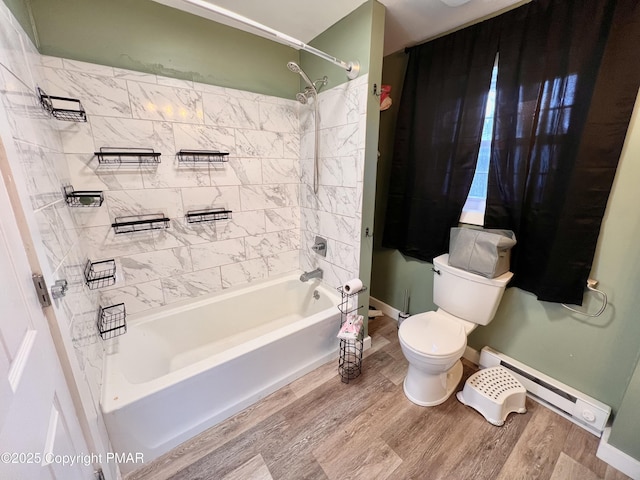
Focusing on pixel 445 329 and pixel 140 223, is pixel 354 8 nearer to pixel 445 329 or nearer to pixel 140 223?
pixel 140 223

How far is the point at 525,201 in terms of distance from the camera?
1516 millimetres

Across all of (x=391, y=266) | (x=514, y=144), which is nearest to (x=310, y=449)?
(x=391, y=266)

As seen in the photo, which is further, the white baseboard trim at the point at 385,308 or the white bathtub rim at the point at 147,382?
the white baseboard trim at the point at 385,308

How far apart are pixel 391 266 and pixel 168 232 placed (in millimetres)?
1878

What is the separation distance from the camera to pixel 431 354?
1440 mm

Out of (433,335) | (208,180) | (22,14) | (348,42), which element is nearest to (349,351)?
(433,335)

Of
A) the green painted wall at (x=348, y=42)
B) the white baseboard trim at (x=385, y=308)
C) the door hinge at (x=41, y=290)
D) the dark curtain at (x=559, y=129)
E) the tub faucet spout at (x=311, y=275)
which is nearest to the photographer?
the door hinge at (x=41, y=290)

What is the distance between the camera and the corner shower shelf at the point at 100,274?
1447 mm

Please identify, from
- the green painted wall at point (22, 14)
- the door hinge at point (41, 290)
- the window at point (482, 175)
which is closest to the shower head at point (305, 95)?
the window at point (482, 175)

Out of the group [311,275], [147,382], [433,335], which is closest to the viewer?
[147,382]

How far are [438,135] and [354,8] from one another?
38.1 inches

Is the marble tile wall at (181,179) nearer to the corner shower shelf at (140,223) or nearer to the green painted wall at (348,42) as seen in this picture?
the corner shower shelf at (140,223)

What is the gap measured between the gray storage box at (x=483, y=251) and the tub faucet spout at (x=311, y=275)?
3.48 ft

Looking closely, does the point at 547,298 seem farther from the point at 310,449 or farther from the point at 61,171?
the point at 61,171
